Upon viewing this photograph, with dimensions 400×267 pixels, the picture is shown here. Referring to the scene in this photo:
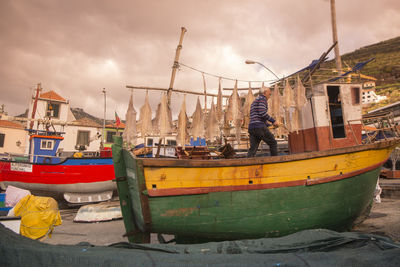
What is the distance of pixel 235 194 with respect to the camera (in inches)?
137

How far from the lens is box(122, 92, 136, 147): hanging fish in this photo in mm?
4633

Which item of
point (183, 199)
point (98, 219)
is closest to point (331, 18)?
point (183, 199)

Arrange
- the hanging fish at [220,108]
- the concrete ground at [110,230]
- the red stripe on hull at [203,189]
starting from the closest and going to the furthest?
the red stripe on hull at [203,189], the concrete ground at [110,230], the hanging fish at [220,108]

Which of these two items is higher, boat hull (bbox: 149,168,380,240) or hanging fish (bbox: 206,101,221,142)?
hanging fish (bbox: 206,101,221,142)

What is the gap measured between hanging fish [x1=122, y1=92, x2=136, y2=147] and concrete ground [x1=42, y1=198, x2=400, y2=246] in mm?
2373

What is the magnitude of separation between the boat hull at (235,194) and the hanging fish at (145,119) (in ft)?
3.30

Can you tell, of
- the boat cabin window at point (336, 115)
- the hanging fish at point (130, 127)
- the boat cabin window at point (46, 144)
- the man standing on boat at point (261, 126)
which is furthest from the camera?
the boat cabin window at point (46, 144)

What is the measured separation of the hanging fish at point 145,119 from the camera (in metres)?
4.82

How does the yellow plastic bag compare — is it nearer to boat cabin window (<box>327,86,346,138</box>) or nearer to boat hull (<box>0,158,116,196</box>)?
boat hull (<box>0,158,116,196</box>)

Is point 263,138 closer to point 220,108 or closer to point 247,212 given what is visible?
point 247,212

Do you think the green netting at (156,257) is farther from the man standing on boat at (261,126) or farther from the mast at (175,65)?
the mast at (175,65)

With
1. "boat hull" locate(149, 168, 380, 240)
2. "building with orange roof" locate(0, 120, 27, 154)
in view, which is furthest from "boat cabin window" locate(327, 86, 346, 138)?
"building with orange roof" locate(0, 120, 27, 154)

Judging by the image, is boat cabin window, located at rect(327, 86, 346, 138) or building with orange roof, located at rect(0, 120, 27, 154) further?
building with orange roof, located at rect(0, 120, 27, 154)

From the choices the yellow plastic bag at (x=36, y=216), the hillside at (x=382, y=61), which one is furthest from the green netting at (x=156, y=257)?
the hillside at (x=382, y=61)
